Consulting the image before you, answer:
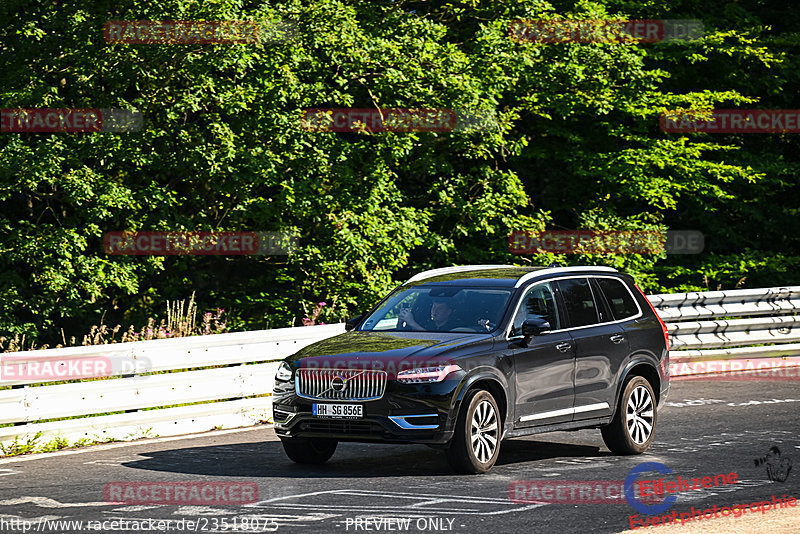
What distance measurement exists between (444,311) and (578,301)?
1.52 meters

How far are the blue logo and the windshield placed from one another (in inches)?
69.6

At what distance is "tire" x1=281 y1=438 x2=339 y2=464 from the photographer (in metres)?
11.1

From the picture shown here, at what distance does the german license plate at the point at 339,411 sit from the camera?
10266 mm

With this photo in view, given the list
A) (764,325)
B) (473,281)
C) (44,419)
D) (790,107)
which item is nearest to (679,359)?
(764,325)

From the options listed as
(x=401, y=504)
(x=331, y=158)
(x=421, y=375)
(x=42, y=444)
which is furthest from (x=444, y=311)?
(x=331, y=158)

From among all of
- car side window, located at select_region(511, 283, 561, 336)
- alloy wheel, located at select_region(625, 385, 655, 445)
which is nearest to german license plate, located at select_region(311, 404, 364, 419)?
car side window, located at select_region(511, 283, 561, 336)

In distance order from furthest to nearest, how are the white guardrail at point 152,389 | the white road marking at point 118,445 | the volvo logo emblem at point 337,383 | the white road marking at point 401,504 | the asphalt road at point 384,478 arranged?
the white guardrail at point 152,389 → the white road marking at point 118,445 → the volvo logo emblem at point 337,383 → the white road marking at point 401,504 → the asphalt road at point 384,478

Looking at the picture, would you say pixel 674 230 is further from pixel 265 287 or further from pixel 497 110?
pixel 265 287

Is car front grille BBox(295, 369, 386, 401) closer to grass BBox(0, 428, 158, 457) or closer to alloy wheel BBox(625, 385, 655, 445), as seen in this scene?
alloy wheel BBox(625, 385, 655, 445)

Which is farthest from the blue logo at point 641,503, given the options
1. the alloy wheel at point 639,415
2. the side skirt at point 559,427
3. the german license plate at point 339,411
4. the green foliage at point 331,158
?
the green foliage at point 331,158

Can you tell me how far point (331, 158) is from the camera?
26156 mm

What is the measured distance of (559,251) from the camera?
29.5 meters

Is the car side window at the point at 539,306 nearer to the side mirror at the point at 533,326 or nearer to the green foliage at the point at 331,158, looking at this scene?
the side mirror at the point at 533,326

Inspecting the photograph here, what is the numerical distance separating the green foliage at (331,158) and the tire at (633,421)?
13328 mm
